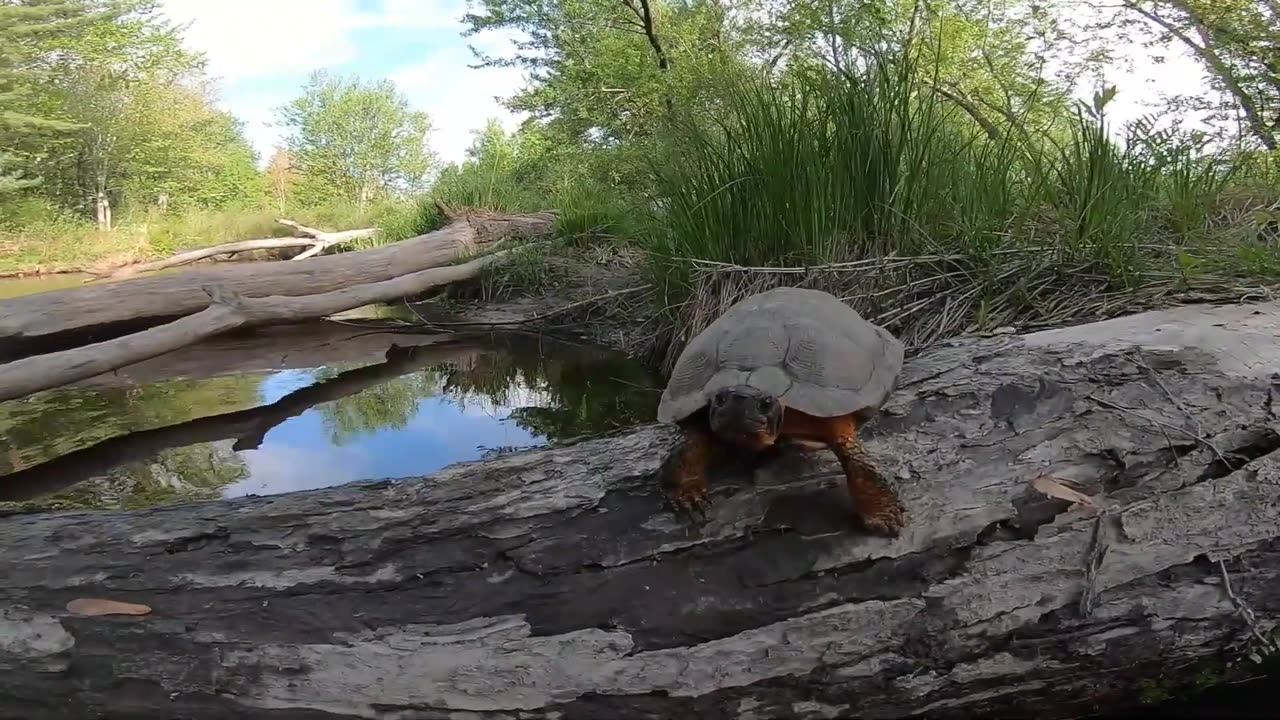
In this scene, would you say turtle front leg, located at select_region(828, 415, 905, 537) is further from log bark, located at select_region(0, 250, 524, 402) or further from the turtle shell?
log bark, located at select_region(0, 250, 524, 402)

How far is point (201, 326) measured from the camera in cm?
394

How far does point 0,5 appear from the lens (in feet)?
55.2

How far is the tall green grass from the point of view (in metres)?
2.25

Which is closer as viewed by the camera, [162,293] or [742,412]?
[742,412]

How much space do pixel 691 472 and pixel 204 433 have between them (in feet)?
9.27

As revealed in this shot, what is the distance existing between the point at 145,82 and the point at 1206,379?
24364 mm

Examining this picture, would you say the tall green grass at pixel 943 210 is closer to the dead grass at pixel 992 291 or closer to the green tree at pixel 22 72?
the dead grass at pixel 992 291

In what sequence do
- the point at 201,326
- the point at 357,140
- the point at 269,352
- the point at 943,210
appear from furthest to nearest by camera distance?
1. the point at 357,140
2. the point at 269,352
3. the point at 201,326
4. the point at 943,210

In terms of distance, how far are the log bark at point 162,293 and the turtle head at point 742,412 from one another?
437 cm

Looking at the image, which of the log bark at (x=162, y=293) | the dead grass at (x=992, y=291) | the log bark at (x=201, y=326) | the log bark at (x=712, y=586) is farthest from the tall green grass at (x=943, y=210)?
the log bark at (x=162, y=293)

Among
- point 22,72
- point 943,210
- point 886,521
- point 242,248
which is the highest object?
point 22,72

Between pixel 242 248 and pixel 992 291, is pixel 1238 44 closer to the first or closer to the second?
pixel 992 291

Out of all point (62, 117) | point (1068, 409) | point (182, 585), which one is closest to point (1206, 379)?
point (1068, 409)

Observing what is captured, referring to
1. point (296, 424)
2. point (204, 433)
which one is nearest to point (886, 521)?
point (296, 424)
